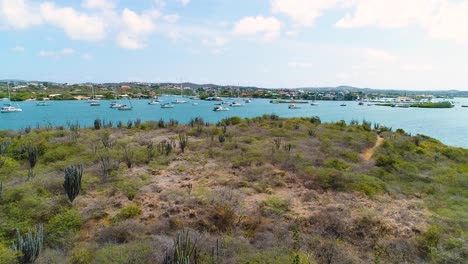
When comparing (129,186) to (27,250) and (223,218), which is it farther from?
(27,250)

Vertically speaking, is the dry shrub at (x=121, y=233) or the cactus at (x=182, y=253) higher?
the cactus at (x=182, y=253)

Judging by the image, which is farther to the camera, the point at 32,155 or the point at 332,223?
the point at 32,155

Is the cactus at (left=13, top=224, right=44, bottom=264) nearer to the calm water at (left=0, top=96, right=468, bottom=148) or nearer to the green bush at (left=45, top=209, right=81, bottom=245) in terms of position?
the green bush at (left=45, top=209, right=81, bottom=245)

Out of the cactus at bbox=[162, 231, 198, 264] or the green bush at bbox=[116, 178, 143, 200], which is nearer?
the cactus at bbox=[162, 231, 198, 264]

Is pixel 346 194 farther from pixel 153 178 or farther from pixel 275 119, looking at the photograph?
pixel 275 119

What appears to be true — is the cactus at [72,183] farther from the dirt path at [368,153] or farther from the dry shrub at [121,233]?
the dirt path at [368,153]

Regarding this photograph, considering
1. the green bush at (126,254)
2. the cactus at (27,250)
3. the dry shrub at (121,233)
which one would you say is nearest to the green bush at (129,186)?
the dry shrub at (121,233)

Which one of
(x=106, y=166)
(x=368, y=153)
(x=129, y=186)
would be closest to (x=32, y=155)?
(x=106, y=166)

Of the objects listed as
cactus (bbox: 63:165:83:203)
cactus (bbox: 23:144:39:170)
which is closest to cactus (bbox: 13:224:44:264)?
cactus (bbox: 63:165:83:203)
